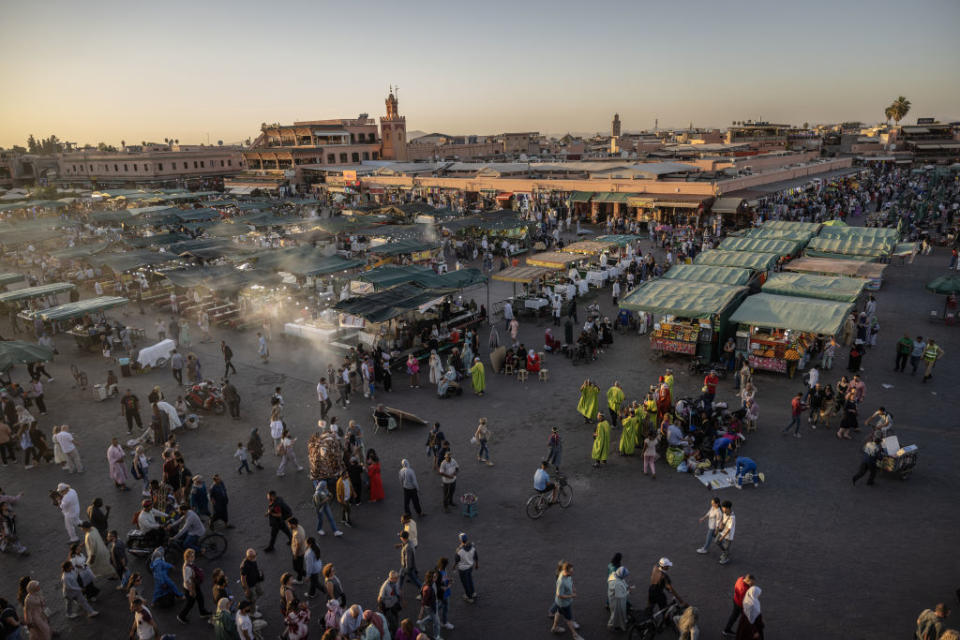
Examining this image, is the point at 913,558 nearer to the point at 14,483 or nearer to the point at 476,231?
the point at 14,483

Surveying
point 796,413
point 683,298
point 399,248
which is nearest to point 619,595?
point 796,413

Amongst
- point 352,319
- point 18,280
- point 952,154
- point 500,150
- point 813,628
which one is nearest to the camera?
point 813,628

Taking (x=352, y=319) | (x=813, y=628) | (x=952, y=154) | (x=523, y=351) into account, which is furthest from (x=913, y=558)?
(x=952, y=154)

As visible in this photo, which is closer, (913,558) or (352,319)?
(913,558)

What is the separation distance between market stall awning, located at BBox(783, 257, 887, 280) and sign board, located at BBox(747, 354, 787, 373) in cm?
759

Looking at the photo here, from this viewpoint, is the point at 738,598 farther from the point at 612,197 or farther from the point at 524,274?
the point at 612,197

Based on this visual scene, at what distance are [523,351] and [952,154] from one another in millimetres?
89872

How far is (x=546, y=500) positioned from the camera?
9930 mm

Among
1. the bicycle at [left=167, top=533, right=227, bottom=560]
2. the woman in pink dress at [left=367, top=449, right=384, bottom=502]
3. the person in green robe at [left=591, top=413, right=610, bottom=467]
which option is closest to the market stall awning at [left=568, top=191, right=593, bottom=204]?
the person in green robe at [left=591, top=413, right=610, bottom=467]

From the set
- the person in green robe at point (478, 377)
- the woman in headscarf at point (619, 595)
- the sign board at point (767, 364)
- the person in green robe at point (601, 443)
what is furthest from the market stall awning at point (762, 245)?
the woman in headscarf at point (619, 595)

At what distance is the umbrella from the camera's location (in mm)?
14322

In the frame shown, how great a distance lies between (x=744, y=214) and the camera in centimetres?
3719

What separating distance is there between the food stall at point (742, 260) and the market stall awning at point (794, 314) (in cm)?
547

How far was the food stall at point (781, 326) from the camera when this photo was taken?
15211mm
